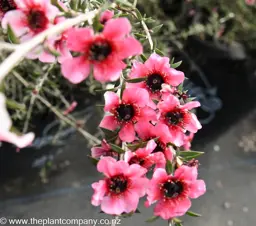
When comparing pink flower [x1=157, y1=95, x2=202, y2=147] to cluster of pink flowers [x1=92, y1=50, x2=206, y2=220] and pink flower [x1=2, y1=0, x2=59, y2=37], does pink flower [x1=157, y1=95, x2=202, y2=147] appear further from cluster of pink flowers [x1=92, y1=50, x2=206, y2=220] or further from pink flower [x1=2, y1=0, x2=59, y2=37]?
pink flower [x1=2, y1=0, x2=59, y2=37]

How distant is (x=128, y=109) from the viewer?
496mm

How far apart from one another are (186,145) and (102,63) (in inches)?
11.6

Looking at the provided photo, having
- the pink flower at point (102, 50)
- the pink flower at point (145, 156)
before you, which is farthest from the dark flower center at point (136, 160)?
the pink flower at point (102, 50)

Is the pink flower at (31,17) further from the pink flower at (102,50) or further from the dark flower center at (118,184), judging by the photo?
the dark flower center at (118,184)

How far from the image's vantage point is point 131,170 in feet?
1.50

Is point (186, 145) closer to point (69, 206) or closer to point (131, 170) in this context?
point (131, 170)

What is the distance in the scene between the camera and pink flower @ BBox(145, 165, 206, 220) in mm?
483

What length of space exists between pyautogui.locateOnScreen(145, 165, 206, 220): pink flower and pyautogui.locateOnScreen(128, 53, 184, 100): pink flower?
92 mm

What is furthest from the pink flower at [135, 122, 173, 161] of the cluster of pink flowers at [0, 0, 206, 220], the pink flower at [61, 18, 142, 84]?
the pink flower at [61, 18, 142, 84]

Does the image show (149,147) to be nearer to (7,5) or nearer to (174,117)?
(174,117)

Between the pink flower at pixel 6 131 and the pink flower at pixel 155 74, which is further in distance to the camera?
the pink flower at pixel 155 74

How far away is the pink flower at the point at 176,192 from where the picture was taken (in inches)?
19.0

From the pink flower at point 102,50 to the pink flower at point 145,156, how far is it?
0.33 ft

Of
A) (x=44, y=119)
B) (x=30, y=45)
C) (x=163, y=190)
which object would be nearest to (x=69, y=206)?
(x=44, y=119)
